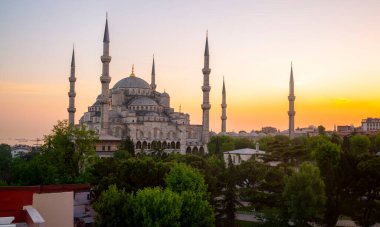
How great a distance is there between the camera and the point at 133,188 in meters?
19.0

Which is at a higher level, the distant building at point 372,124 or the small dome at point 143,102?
the small dome at point 143,102

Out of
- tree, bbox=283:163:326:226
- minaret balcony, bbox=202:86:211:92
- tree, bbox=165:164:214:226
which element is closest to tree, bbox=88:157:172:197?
tree, bbox=165:164:214:226

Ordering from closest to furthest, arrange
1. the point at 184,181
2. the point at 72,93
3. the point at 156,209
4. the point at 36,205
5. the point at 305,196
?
the point at 36,205 < the point at 156,209 < the point at 184,181 < the point at 305,196 < the point at 72,93

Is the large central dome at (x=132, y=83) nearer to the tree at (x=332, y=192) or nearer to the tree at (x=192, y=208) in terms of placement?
the tree at (x=332, y=192)

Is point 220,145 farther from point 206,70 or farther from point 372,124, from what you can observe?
point 372,124

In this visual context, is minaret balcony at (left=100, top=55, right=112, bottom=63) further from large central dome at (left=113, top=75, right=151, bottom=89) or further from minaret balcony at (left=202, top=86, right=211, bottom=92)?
large central dome at (left=113, top=75, right=151, bottom=89)

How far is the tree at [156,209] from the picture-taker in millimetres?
13625

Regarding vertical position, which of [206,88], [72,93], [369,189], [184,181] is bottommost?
[369,189]

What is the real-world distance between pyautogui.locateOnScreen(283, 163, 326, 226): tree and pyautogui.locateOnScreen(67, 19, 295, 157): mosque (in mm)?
33219

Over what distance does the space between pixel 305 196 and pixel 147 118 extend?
40.6 meters

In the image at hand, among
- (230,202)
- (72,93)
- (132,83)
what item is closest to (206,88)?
(132,83)

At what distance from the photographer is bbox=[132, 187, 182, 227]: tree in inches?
536

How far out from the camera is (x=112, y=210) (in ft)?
47.3

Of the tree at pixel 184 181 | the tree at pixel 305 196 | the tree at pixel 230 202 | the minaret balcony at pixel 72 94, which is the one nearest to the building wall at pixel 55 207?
the tree at pixel 184 181
